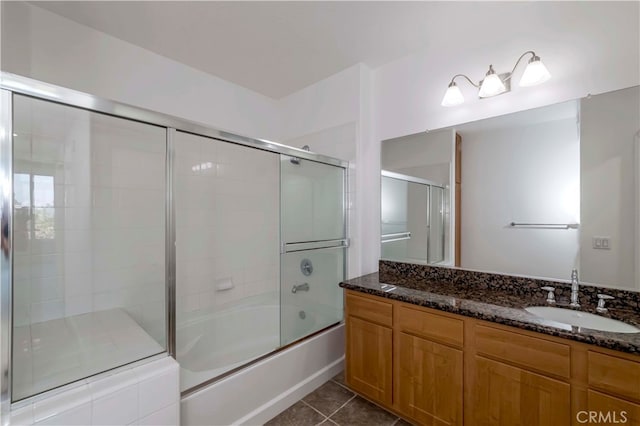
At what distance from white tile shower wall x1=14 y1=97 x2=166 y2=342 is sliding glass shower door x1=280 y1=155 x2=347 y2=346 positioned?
94cm

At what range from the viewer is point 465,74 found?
1.93m

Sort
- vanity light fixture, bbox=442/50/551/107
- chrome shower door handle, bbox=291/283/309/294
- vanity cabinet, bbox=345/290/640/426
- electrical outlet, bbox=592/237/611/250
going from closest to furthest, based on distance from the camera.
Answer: vanity cabinet, bbox=345/290/640/426 < electrical outlet, bbox=592/237/611/250 < vanity light fixture, bbox=442/50/551/107 < chrome shower door handle, bbox=291/283/309/294

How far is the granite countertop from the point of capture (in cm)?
110

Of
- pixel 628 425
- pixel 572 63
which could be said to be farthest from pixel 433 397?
pixel 572 63

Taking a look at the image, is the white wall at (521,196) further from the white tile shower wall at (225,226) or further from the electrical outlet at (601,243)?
the white tile shower wall at (225,226)

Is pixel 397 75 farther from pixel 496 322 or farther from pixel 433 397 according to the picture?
pixel 433 397

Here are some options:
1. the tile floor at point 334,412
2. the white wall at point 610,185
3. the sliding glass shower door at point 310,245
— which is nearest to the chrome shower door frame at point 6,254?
the tile floor at point 334,412

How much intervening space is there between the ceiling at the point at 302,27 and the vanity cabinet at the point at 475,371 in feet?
5.94

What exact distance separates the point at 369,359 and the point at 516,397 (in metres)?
0.84

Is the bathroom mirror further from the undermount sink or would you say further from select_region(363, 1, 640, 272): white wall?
the undermount sink

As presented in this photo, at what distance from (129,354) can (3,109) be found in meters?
1.15

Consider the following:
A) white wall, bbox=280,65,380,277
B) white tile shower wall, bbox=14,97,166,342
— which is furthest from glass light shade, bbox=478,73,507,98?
white tile shower wall, bbox=14,97,166,342

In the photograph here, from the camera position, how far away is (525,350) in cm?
125

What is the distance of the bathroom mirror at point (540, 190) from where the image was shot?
4.62 feet
